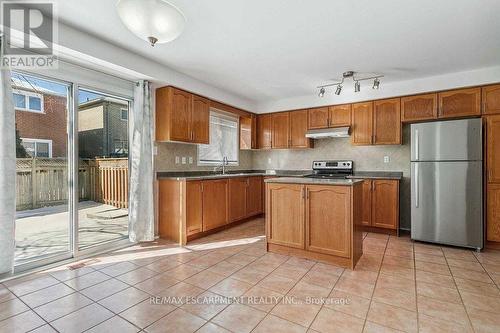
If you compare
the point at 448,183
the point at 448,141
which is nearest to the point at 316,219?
the point at 448,183

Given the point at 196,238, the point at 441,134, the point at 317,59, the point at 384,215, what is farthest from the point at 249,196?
the point at 441,134

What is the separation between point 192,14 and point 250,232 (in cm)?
314

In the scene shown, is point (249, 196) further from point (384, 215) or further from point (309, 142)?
point (384, 215)

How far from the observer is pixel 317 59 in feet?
10.4

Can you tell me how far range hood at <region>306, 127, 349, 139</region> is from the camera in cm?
443

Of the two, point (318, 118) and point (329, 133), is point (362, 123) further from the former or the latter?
point (318, 118)

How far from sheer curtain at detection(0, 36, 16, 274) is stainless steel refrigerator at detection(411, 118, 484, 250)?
4.72 metres

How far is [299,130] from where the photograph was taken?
16.5 ft

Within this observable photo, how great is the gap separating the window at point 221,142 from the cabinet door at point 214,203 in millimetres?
725

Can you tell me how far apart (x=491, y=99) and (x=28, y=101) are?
18.7 ft

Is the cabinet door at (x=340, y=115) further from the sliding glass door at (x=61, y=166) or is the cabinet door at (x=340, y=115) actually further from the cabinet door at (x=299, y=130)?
the sliding glass door at (x=61, y=166)

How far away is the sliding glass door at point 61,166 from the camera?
265 cm

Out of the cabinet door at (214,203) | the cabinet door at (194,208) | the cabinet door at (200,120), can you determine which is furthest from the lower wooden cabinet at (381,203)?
the cabinet door at (200,120)

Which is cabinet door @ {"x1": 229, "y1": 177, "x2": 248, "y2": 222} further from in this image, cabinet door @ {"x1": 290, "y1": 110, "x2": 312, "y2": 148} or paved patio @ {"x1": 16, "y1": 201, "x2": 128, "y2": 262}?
paved patio @ {"x1": 16, "y1": 201, "x2": 128, "y2": 262}
